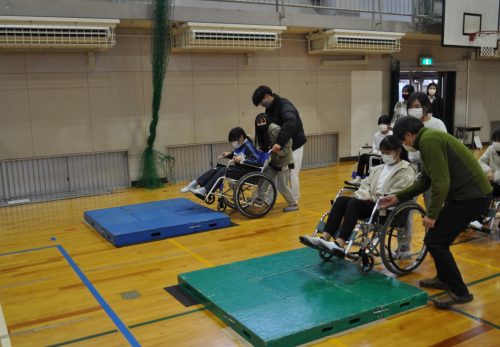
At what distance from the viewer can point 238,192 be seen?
16.9 ft

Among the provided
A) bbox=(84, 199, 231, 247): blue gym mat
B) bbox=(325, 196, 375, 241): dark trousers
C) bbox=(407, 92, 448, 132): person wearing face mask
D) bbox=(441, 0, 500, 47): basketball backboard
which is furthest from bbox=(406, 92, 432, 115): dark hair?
bbox=(441, 0, 500, 47): basketball backboard

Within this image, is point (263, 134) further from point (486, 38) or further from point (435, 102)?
point (486, 38)

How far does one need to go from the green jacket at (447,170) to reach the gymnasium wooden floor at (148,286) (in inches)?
26.6

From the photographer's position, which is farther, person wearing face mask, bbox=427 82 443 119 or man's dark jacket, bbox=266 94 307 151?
person wearing face mask, bbox=427 82 443 119

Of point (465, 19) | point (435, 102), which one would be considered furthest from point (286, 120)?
point (465, 19)

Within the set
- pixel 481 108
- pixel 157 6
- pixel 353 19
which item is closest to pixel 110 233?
pixel 157 6

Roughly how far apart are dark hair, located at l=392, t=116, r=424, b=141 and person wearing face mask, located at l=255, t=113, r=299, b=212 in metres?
2.35

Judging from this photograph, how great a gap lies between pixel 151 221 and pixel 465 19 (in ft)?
22.0

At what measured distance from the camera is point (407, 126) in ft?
9.64

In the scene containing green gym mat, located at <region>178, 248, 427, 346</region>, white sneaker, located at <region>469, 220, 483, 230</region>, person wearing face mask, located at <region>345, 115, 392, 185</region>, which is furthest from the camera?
person wearing face mask, located at <region>345, 115, 392, 185</region>

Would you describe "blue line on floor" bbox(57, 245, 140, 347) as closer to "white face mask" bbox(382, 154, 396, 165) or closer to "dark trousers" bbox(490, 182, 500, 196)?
"white face mask" bbox(382, 154, 396, 165)

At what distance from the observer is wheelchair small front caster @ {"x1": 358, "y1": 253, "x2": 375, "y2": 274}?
331 cm

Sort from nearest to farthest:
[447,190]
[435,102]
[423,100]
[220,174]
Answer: [447,190], [423,100], [220,174], [435,102]

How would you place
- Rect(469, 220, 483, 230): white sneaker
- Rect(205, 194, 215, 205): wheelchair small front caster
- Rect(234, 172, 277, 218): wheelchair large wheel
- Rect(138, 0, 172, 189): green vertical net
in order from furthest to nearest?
1. Rect(138, 0, 172, 189): green vertical net
2. Rect(205, 194, 215, 205): wheelchair small front caster
3. Rect(234, 172, 277, 218): wheelchair large wheel
4. Rect(469, 220, 483, 230): white sneaker
